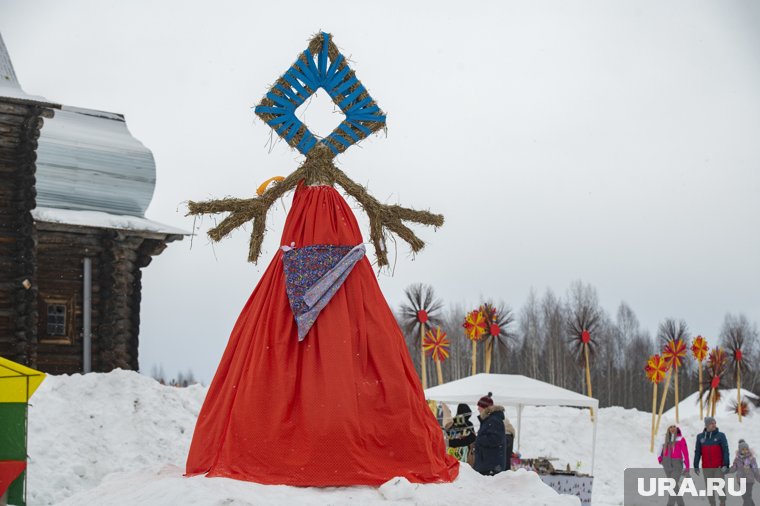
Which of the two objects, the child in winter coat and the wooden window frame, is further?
the wooden window frame

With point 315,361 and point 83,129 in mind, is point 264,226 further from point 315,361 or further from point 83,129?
point 83,129

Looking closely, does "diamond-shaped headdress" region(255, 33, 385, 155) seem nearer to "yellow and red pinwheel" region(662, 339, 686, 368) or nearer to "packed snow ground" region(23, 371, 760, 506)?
"packed snow ground" region(23, 371, 760, 506)

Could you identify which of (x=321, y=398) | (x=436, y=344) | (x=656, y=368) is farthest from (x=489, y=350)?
(x=321, y=398)

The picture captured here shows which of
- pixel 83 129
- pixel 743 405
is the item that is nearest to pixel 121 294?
pixel 83 129

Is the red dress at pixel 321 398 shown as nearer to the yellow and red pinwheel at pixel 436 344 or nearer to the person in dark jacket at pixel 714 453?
the person in dark jacket at pixel 714 453

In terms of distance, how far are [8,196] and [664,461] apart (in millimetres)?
12315

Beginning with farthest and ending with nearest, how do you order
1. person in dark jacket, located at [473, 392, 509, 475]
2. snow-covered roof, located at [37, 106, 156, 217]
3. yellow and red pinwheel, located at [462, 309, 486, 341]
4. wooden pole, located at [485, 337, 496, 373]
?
wooden pole, located at [485, 337, 496, 373] < yellow and red pinwheel, located at [462, 309, 486, 341] < snow-covered roof, located at [37, 106, 156, 217] < person in dark jacket, located at [473, 392, 509, 475]

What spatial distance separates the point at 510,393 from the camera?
14.2 metres

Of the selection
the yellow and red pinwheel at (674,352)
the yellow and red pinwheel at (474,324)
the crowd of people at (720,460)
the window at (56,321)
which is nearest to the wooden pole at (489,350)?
the yellow and red pinwheel at (474,324)

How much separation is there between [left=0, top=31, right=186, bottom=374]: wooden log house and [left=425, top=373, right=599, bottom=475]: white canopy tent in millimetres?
7149

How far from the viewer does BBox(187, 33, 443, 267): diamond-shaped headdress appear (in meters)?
6.75

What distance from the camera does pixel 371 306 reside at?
21.1ft

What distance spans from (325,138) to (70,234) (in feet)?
39.9

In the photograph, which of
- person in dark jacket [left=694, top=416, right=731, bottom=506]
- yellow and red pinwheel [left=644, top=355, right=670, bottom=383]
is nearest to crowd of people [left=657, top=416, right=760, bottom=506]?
person in dark jacket [left=694, top=416, right=731, bottom=506]
